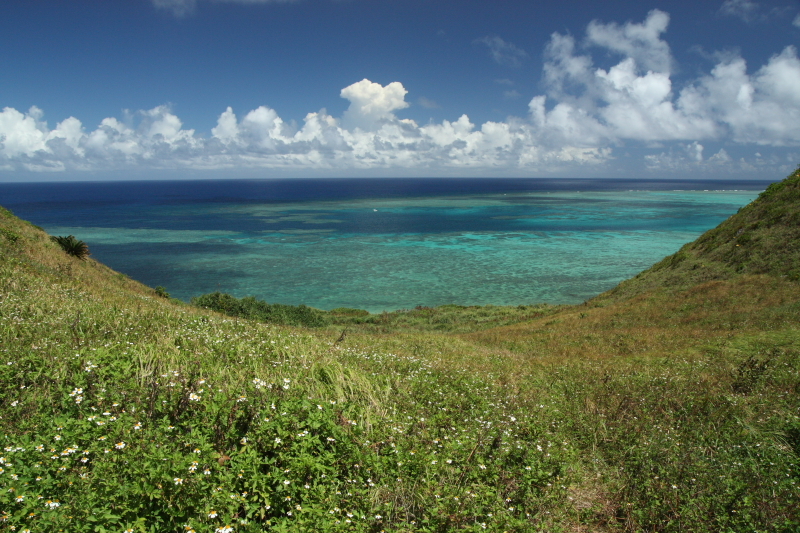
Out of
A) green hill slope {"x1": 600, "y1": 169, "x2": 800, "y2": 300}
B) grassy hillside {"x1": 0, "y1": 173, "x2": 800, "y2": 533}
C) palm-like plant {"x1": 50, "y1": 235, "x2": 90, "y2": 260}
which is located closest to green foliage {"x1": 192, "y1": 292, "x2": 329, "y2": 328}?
palm-like plant {"x1": 50, "y1": 235, "x2": 90, "y2": 260}

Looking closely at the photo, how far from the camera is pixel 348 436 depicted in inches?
202

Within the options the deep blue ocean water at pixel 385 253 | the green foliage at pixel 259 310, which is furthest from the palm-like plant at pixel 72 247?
the deep blue ocean water at pixel 385 253

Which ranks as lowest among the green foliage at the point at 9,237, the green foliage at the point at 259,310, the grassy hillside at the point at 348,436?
the green foliage at the point at 259,310

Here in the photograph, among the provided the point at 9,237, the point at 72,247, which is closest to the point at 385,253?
the point at 72,247

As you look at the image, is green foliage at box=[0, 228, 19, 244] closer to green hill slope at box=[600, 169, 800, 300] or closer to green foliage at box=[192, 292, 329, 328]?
green foliage at box=[192, 292, 329, 328]

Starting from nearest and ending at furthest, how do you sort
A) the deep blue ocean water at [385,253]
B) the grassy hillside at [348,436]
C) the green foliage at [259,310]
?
the grassy hillside at [348,436] < the green foliage at [259,310] < the deep blue ocean water at [385,253]

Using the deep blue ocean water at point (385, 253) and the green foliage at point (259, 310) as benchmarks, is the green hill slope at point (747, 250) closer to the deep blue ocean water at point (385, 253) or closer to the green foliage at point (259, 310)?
the deep blue ocean water at point (385, 253)

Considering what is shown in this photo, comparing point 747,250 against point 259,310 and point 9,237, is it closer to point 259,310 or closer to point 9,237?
point 259,310

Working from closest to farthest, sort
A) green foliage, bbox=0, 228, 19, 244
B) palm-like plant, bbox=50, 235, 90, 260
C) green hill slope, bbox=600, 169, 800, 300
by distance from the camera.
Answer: green foliage, bbox=0, 228, 19, 244 < green hill slope, bbox=600, 169, 800, 300 < palm-like plant, bbox=50, 235, 90, 260

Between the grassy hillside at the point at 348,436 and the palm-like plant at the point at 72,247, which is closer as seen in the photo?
the grassy hillside at the point at 348,436

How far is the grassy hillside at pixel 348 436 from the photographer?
3.87 m

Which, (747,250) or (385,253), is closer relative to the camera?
(747,250)

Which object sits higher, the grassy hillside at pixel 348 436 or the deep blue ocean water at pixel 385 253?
the grassy hillside at pixel 348 436

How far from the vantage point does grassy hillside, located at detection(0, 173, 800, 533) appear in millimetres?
3865
